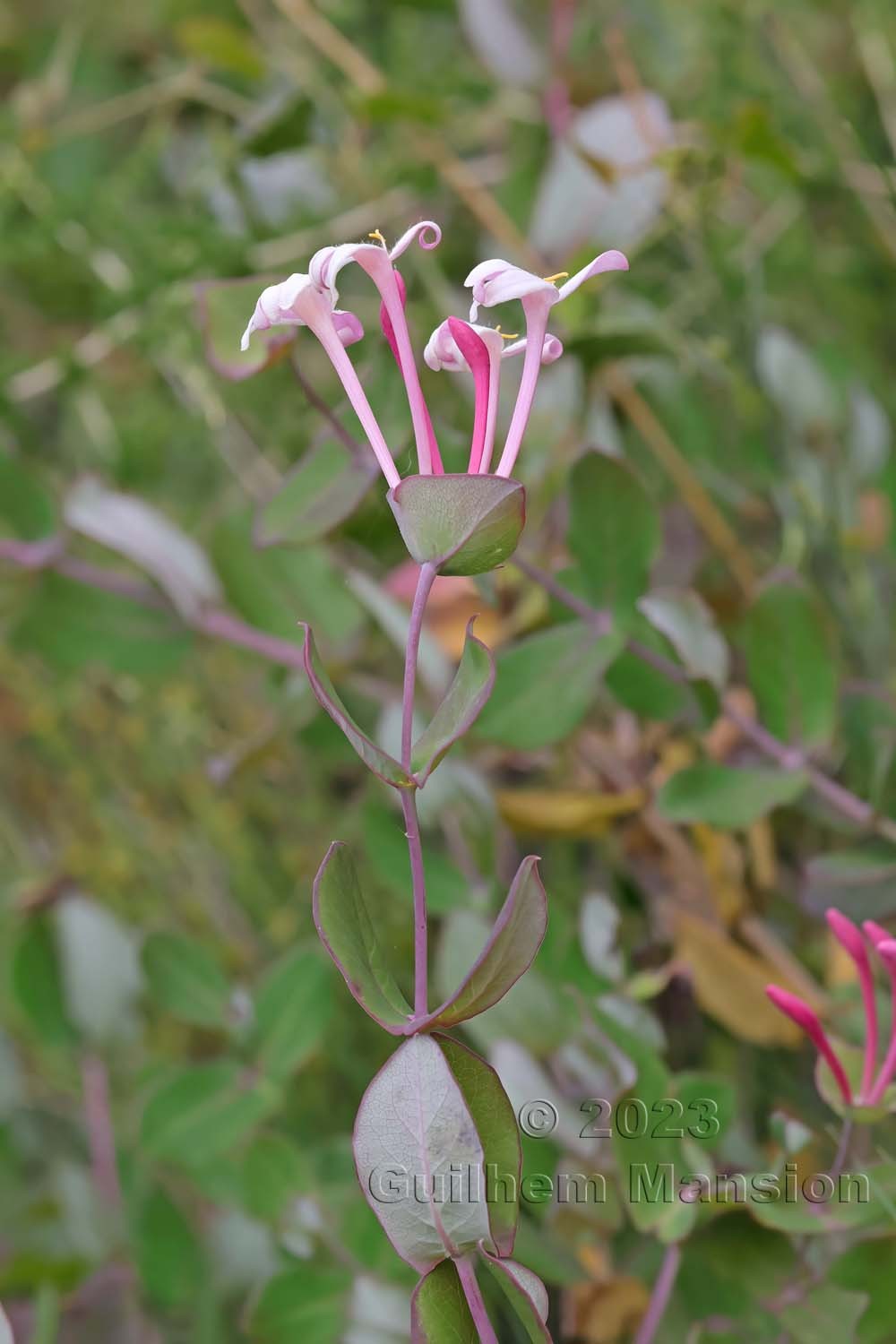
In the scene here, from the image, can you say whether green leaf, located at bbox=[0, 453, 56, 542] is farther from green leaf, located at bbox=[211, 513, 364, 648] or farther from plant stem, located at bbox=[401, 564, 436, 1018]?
plant stem, located at bbox=[401, 564, 436, 1018]

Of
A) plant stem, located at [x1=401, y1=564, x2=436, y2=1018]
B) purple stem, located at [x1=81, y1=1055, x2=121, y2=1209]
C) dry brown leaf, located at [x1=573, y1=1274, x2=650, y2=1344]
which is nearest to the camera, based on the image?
plant stem, located at [x1=401, y1=564, x2=436, y2=1018]

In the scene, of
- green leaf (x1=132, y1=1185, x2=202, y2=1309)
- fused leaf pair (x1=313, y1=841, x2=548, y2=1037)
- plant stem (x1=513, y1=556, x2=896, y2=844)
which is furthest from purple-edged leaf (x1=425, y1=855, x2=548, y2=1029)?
green leaf (x1=132, y1=1185, x2=202, y2=1309)

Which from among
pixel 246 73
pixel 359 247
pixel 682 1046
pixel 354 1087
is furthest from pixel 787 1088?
pixel 246 73

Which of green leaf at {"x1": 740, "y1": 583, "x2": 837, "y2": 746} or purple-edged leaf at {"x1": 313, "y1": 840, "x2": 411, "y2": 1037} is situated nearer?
purple-edged leaf at {"x1": 313, "y1": 840, "x2": 411, "y2": 1037}

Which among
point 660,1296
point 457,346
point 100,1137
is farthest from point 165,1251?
point 457,346

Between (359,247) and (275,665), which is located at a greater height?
(359,247)

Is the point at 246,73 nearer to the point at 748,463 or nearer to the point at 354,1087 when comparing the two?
the point at 748,463

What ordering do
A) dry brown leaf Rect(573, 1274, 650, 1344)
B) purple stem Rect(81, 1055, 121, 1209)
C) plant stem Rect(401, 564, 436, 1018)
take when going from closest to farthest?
plant stem Rect(401, 564, 436, 1018)
dry brown leaf Rect(573, 1274, 650, 1344)
purple stem Rect(81, 1055, 121, 1209)

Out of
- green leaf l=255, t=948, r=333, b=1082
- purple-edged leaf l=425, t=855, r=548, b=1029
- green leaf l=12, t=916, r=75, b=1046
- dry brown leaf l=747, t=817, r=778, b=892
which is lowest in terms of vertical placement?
green leaf l=12, t=916, r=75, b=1046
